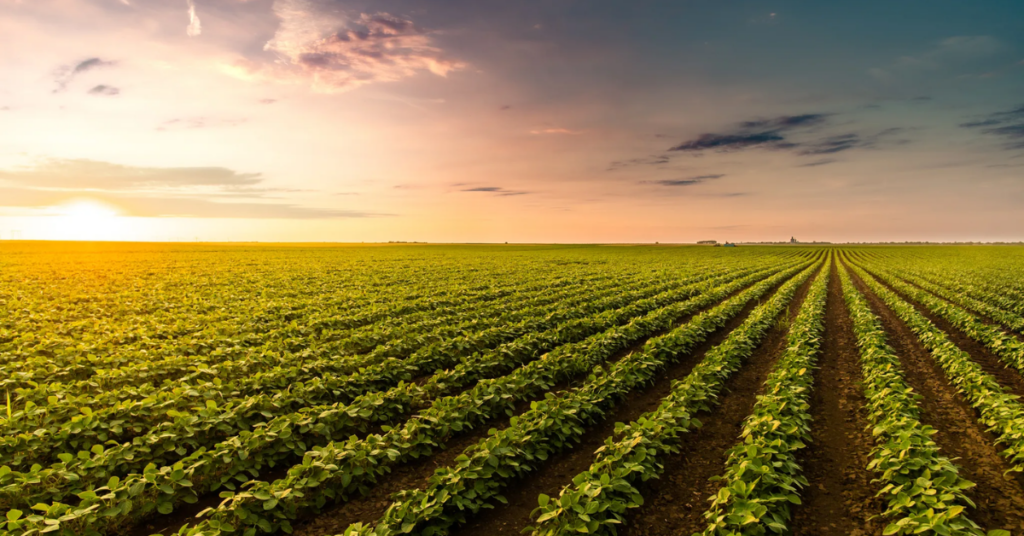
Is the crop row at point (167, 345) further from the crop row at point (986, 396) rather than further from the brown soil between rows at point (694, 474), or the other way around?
the crop row at point (986, 396)

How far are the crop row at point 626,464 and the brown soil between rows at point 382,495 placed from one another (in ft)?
3.31

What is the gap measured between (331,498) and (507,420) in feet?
11.1

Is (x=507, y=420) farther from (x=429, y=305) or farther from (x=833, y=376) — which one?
(x=429, y=305)

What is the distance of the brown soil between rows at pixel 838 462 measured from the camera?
5.43 metres

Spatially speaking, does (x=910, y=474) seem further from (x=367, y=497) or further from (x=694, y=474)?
(x=367, y=497)

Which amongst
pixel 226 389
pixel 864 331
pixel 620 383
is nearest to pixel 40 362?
pixel 226 389

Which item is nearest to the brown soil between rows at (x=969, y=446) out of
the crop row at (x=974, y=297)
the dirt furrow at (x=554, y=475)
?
the dirt furrow at (x=554, y=475)

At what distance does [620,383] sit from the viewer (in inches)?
363

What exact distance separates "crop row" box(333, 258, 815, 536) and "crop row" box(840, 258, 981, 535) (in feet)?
12.6

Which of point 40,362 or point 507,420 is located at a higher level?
point 40,362

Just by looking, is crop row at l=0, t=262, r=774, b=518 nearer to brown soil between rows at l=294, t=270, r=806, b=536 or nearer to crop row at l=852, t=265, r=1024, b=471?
brown soil between rows at l=294, t=270, r=806, b=536

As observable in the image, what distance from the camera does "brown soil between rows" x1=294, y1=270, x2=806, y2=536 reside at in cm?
526

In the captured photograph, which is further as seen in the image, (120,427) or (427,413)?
(427,413)

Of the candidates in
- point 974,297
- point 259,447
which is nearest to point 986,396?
point 259,447
